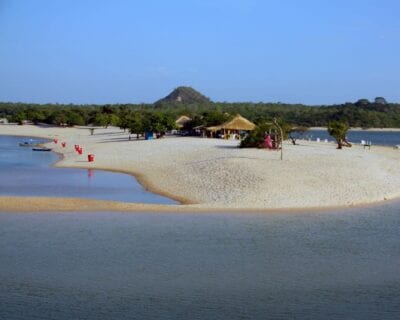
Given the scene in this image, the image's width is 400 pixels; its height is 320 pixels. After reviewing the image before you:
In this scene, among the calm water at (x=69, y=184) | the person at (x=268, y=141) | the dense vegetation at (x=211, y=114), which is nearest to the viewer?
the calm water at (x=69, y=184)

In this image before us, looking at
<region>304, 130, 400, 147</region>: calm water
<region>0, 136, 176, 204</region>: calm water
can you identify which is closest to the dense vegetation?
<region>304, 130, 400, 147</region>: calm water

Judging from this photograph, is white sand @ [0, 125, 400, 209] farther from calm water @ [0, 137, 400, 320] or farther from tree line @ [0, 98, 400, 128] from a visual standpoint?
tree line @ [0, 98, 400, 128]

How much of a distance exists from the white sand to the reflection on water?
103 inches

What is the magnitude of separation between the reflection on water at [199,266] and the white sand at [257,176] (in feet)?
8.59

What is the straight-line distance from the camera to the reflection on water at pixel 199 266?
11070mm

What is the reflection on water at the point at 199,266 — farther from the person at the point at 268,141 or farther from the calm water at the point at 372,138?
the calm water at the point at 372,138

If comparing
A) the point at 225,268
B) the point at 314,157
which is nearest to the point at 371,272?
the point at 225,268

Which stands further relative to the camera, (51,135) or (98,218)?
(51,135)

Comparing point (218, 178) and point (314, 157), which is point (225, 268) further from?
point (314, 157)

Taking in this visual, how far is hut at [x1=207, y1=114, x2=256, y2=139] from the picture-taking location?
56.4 m

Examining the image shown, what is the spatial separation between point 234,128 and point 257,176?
99.7 feet

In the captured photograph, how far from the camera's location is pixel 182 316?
415 inches

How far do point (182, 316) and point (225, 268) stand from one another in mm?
3306

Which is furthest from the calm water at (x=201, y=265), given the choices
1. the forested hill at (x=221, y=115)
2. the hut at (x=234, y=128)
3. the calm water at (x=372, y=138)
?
the calm water at (x=372, y=138)
